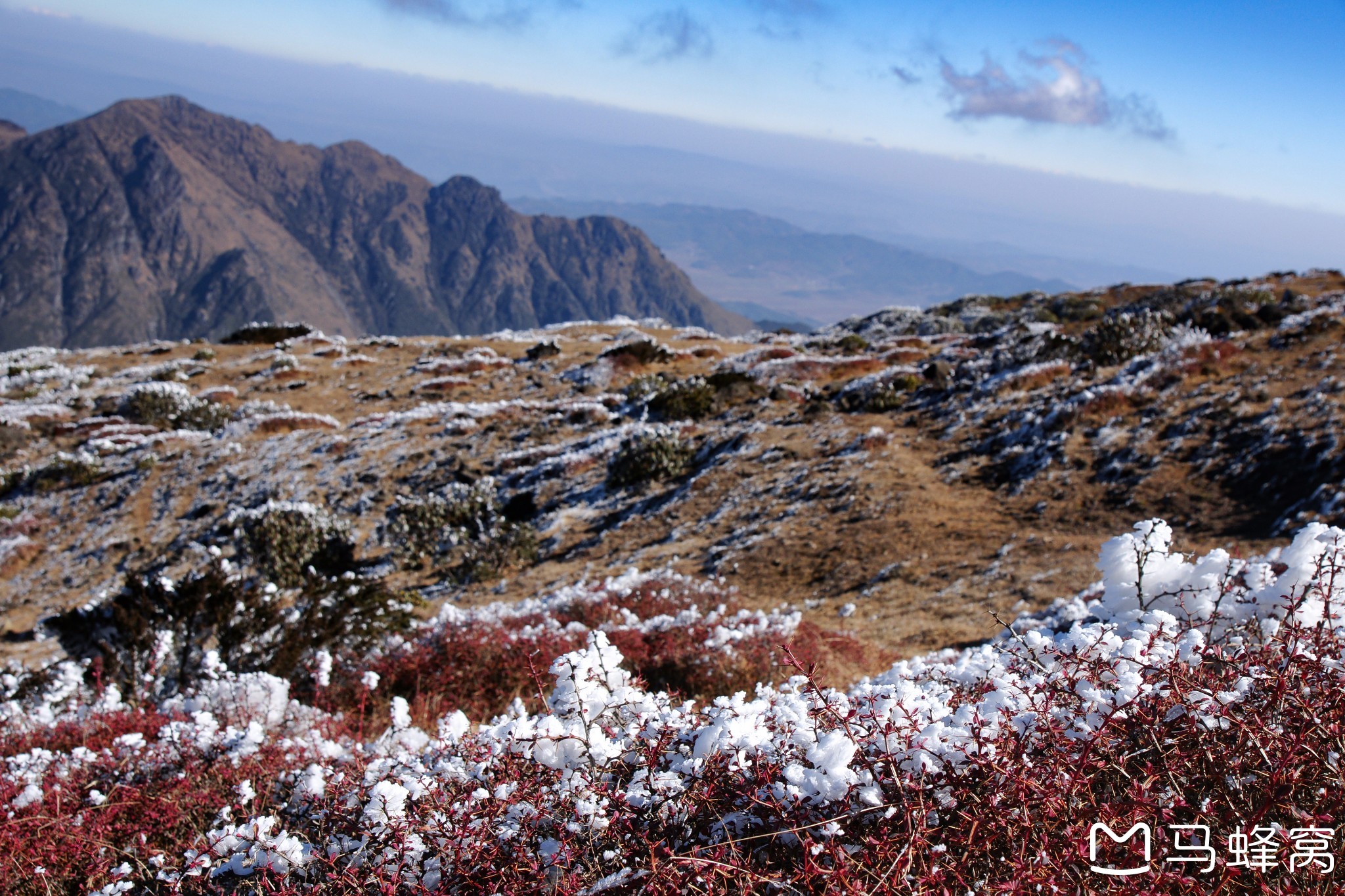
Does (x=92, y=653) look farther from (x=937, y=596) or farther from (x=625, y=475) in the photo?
(x=937, y=596)

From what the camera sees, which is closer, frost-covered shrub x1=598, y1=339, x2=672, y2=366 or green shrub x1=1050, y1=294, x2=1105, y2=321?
frost-covered shrub x1=598, y1=339, x2=672, y2=366

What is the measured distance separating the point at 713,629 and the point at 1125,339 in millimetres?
12954

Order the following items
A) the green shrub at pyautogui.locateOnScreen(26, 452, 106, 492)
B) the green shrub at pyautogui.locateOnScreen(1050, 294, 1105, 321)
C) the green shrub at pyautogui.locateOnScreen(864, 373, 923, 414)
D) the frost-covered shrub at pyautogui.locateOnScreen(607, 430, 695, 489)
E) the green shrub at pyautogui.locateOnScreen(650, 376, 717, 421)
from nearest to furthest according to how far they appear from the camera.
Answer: the frost-covered shrub at pyautogui.locateOnScreen(607, 430, 695, 489) → the green shrub at pyautogui.locateOnScreen(864, 373, 923, 414) → the green shrub at pyautogui.locateOnScreen(650, 376, 717, 421) → the green shrub at pyautogui.locateOnScreen(26, 452, 106, 492) → the green shrub at pyautogui.locateOnScreen(1050, 294, 1105, 321)

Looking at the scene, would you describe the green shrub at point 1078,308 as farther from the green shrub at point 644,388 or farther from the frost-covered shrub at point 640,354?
the green shrub at point 644,388

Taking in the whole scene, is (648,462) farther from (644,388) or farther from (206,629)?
(206,629)

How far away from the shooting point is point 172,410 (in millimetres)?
24578

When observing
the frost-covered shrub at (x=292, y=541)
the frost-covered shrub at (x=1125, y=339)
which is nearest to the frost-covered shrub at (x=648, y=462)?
the frost-covered shrub at (x=292, y=541)

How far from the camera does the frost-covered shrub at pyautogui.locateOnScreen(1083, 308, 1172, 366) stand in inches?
602

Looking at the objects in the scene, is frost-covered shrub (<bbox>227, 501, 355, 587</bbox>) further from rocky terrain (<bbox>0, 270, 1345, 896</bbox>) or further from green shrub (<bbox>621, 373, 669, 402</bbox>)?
green shrub (<bbox>621, 373, 669, 402</bbox>)

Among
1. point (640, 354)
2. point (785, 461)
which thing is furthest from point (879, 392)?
point (640, 354)

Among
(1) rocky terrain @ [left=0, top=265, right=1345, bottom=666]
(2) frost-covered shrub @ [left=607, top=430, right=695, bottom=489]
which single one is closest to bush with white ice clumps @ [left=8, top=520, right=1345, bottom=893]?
(1) rocky terrain @ [left=0, top=265, right=1345, bottom=666]

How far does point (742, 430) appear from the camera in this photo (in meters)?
15.5

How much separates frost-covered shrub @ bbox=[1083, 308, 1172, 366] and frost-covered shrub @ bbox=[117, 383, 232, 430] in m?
25.3

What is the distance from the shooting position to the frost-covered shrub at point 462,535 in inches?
496
